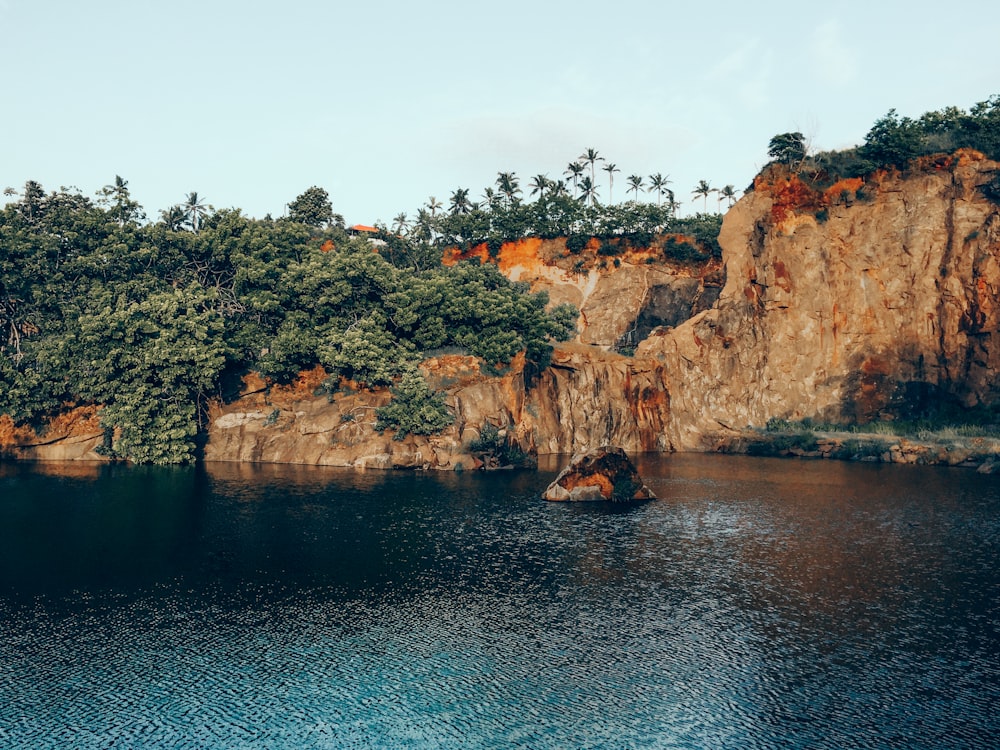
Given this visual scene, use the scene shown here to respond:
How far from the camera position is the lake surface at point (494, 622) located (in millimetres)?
26578

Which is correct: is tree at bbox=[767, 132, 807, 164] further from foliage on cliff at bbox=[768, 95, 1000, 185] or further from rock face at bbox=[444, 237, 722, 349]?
rock face at bbox=[444, 237, 722, 349]

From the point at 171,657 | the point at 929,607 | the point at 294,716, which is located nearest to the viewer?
the point at 294,716

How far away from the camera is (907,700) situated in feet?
92.8

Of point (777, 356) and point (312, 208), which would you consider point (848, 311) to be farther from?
point (312, 208)

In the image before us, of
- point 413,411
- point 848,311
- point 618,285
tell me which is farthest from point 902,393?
point 413,411

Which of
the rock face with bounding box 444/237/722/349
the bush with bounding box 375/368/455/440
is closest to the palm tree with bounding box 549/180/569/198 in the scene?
the rock face with bounding box 444/237/722/349

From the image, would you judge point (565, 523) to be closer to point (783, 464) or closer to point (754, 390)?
point (783, 464)

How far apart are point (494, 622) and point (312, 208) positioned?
10710 cm

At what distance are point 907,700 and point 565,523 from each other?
29561mm

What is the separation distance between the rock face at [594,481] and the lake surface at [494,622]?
9.39 feet

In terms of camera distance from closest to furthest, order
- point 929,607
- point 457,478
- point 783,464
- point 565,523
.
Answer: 1. point 929,607
2. point 565,523
3. point 457,478
4. point 783,464

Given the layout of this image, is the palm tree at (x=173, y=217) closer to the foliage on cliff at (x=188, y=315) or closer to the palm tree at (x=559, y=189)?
the foliage on cliff at (x=188, y=315)

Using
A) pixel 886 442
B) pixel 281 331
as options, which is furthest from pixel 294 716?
pixel 886 442

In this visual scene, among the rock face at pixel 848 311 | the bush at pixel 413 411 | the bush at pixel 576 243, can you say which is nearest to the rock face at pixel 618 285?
the bush at pixel 576 243
